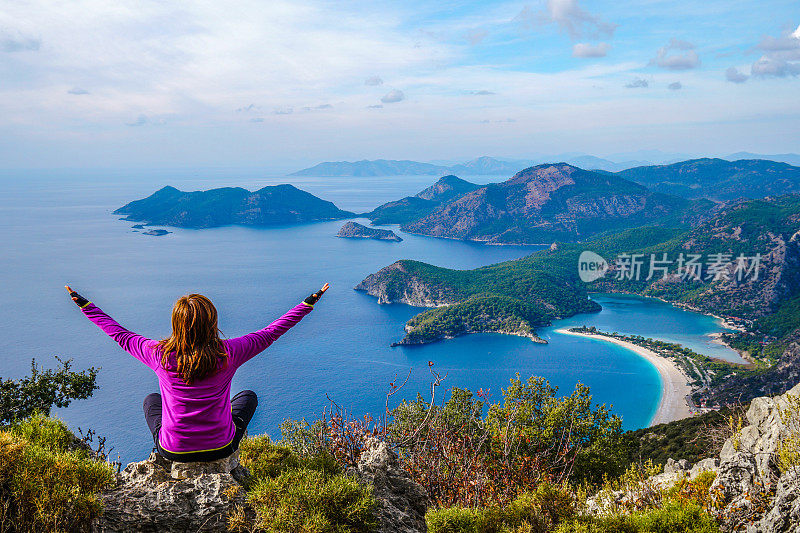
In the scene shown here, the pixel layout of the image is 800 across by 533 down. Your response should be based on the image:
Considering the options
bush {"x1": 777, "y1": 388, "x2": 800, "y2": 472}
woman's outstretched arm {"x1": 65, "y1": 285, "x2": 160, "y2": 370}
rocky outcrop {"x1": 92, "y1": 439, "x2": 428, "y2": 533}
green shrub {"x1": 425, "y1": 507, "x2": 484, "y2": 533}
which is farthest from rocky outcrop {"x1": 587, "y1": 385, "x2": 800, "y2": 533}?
woman's outstretched arm {"x1": 65, "y1": 285, "x2": 160, "y2": 370}

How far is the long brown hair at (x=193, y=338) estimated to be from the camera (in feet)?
11.3

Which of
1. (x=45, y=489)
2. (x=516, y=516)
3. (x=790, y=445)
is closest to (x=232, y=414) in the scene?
(x=45, y=489)

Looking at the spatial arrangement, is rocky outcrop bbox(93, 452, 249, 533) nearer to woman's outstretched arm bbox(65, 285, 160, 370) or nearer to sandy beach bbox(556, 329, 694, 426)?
woman's outstretched arm bbox(65, 285, 160, 370)

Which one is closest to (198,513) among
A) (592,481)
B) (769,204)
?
(592,481)

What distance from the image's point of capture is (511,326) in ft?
300

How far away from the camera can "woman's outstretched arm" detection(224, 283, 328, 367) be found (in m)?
3.75

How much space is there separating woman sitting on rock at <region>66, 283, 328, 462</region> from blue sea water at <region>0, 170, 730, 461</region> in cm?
4760

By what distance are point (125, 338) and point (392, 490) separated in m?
3.21

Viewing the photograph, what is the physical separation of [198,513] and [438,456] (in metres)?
4.90

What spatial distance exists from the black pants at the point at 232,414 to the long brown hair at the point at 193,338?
62 cm

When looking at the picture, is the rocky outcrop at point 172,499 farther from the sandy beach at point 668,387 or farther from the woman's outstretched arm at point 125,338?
the sandy beach at point 668,387

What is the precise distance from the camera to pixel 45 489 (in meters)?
3.21

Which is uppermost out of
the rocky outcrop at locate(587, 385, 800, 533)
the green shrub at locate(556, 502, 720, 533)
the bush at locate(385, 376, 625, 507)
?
the rocky outcrop at locate(587, 385, 800, 533)

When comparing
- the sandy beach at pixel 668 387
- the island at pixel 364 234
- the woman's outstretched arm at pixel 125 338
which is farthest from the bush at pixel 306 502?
the island at pixel 364 234
